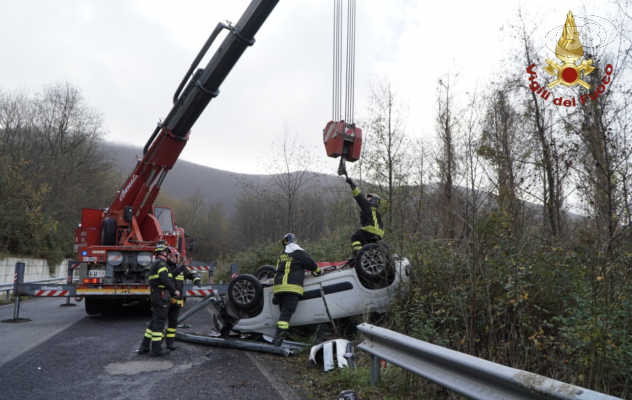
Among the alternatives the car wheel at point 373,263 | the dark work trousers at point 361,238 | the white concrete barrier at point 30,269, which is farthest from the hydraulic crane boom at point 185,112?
the white concrete barrier at point 30,269

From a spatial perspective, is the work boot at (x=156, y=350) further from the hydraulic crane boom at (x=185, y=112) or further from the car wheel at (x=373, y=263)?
the hydraulic crane boom at (x=185, y=112)

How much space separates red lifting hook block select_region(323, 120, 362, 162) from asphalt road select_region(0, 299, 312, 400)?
3.26 metres

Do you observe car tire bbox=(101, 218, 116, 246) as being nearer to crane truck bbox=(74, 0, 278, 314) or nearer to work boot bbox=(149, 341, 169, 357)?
crane truck bbox=(74, 0, 278, 314)

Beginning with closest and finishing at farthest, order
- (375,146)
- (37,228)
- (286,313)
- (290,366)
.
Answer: (290,366)
(286,313)
(375,146)
(37,228)

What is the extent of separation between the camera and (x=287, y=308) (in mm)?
6633

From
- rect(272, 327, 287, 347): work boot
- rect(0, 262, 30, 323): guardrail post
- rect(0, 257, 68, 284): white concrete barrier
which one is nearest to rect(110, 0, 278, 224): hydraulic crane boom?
rect(0, 262, 30, 323): guardrail post

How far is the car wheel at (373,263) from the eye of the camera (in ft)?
20.9

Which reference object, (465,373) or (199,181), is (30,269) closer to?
(465,373)

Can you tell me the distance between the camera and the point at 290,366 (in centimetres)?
600

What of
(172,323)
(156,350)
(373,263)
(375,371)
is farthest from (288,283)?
(375,371)

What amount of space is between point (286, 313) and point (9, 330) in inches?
224

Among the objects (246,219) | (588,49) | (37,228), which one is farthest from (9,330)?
(246,219)

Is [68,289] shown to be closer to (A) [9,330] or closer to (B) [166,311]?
(A) [9,330]

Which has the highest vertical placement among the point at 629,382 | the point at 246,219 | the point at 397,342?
the point at 246,219
